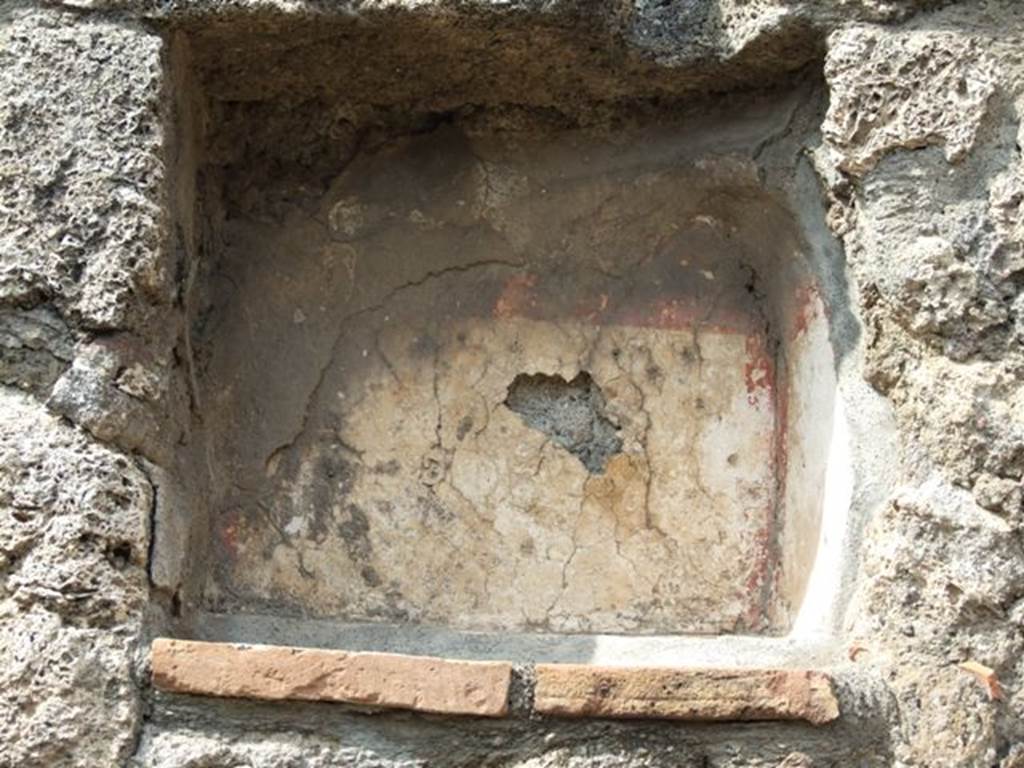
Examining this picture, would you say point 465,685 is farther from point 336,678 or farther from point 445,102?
point 445,102

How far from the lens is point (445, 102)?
267cm

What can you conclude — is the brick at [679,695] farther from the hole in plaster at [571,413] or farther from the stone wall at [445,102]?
the hole in plaster at [571,413]

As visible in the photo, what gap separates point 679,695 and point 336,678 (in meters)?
0.39

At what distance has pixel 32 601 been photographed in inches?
88.4

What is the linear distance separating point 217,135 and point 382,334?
35 cm

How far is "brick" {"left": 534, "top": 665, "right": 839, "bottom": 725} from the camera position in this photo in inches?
88.7

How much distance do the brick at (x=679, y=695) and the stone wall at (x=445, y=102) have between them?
30 mm

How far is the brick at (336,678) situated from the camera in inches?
88.0

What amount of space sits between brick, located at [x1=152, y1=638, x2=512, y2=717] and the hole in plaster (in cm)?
49

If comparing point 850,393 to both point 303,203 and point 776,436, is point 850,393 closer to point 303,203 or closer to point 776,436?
point 776,436

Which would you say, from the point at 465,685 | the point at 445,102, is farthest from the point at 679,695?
the point at 445,102

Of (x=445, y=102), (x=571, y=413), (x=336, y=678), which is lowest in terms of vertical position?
(x=336, y=678)

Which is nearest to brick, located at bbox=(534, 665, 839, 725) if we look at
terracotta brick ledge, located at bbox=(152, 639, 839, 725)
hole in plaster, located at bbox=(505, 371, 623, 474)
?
terracotta brick ledge, located at bbox=(152, 639, 839, 725)

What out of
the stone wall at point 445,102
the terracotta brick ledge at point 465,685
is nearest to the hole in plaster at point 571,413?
the stone wall at point 445,102
